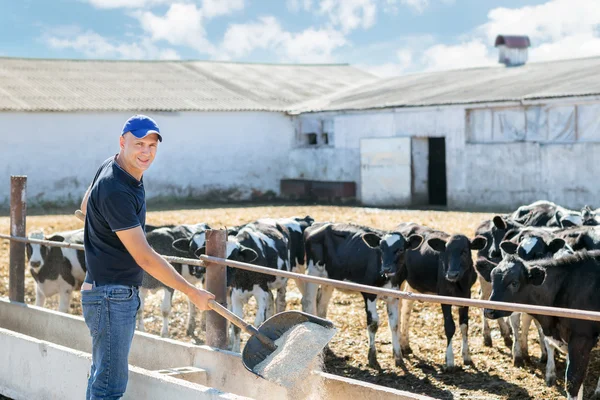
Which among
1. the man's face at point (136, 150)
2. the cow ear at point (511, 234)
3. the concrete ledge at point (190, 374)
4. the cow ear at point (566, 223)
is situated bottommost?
the concrete ledge at point (190, 374)

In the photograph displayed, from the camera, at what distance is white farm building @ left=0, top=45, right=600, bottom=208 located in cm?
2442

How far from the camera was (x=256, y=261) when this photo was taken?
399 inches

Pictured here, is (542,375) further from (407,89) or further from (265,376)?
(407,89)

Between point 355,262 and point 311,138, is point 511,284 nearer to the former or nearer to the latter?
point 355,262

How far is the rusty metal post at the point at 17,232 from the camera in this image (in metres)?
8.86

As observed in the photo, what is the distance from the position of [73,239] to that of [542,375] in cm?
616

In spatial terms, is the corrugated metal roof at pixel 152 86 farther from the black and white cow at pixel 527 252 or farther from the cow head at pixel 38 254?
the black and white cow at pixel 527 252

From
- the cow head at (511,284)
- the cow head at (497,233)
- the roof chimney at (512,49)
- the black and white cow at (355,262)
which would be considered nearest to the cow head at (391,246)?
the black and white cow at (355,262)

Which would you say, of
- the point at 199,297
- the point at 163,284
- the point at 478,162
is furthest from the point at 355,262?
the point at 478,162

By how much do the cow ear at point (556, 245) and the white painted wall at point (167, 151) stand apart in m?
21.4

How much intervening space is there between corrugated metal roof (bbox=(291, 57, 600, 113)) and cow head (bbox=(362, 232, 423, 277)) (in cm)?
1476

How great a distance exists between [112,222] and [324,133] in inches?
1038

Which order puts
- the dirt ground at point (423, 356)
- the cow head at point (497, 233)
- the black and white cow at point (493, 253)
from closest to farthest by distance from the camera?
the dirt ground at point (423, 356) < the black and white cow at point (493, 253) < the cow head at point (497, 233)

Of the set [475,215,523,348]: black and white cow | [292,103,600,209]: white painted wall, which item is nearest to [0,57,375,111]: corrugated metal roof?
[292,103,600,209]: white painted wall
